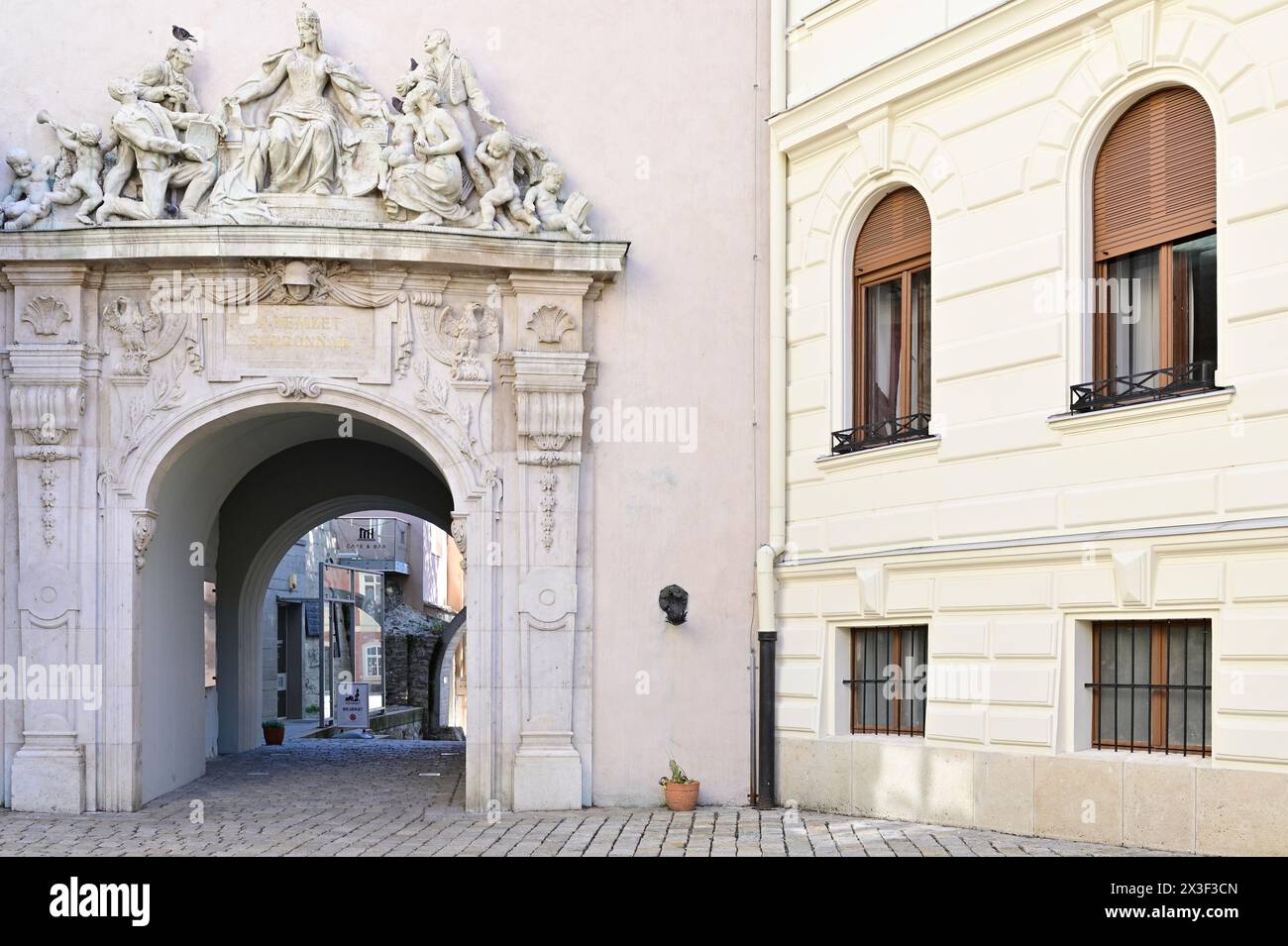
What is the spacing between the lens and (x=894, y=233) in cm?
1451

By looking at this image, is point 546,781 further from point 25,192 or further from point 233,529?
point 233,529

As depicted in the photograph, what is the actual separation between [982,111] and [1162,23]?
6.19 ft

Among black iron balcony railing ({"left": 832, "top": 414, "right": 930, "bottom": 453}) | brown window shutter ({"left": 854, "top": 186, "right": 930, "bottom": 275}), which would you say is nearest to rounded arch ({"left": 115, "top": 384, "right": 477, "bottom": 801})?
black iron balcony railing ({"left": 832, "top": 414, "right": 930, "bottom": 453})

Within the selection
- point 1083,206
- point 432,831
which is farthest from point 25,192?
point 1083,206

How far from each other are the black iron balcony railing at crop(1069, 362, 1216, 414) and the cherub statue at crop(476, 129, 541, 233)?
5561 millimetres

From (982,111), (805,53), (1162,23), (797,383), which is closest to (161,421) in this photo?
(797,383)

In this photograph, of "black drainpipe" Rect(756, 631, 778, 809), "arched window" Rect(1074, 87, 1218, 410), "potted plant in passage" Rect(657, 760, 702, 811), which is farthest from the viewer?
"black drainpipe" Rect(756, 631, 778, 809)

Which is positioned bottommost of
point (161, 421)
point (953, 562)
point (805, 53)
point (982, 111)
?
point (953, 562)

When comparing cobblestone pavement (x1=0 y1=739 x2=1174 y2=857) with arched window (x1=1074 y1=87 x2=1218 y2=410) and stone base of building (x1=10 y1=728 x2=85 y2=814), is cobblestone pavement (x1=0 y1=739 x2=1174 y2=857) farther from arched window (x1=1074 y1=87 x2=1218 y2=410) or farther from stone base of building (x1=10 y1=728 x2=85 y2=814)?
arched window (x1=1074 y1=87 x2=1218 y2=410)

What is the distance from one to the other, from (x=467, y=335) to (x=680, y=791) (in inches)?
Answer: 183

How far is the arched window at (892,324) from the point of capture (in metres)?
14.2

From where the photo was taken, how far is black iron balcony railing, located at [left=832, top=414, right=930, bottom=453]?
13.9 meters

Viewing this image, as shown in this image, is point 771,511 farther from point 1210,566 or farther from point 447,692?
point 447,692

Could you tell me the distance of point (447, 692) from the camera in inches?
1692
